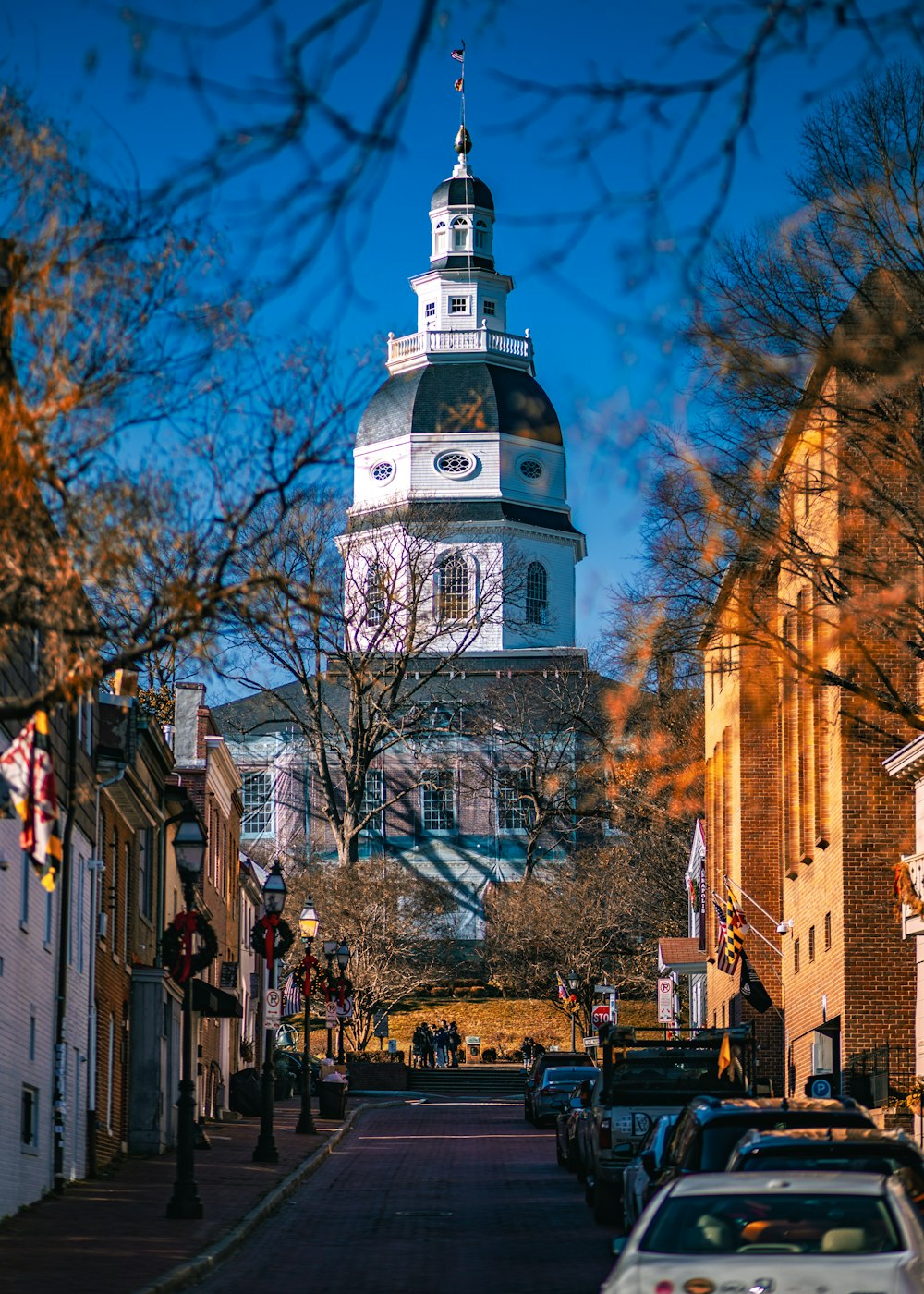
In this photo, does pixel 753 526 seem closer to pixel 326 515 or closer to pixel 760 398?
pixel 760 398

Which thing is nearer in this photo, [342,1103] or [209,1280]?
[209,1280]

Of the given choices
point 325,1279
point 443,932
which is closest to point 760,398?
point 325,1279

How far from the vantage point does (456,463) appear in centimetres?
10125

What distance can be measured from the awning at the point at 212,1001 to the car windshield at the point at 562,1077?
6.56m

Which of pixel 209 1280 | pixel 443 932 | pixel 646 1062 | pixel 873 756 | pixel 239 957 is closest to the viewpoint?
pixel 209 1280

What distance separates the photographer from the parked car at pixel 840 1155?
11133mm

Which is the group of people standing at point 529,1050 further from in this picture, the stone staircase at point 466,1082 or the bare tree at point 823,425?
the bare tree at point 823,425

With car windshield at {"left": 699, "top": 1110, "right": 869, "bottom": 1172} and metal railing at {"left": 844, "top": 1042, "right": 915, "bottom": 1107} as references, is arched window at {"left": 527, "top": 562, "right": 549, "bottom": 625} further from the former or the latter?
car windshield at {"left": 699, "top": 1110, "right": 869, "bottom": 1172}

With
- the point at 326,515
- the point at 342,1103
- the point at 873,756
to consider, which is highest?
the point at 326,515

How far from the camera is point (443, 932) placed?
251 feet

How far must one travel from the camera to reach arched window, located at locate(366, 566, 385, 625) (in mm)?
63625

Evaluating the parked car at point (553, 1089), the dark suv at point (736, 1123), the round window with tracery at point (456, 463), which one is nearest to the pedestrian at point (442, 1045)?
the parked car at point (553, 1089)

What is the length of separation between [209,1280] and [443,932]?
6060 centimetres

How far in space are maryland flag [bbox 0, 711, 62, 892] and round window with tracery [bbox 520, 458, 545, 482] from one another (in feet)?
292
